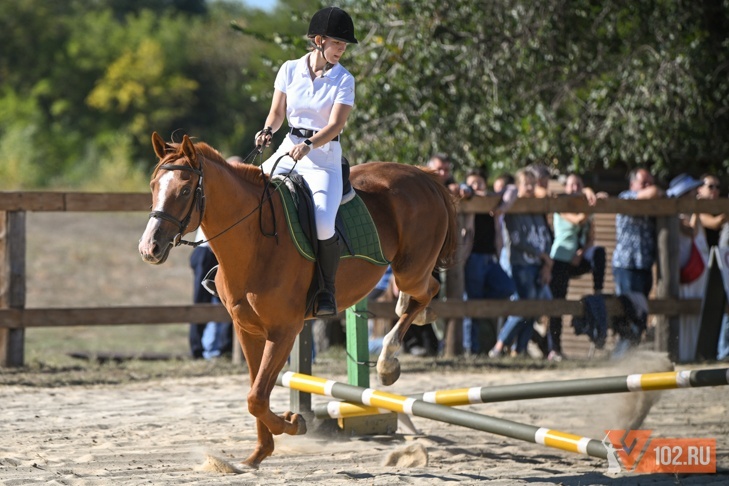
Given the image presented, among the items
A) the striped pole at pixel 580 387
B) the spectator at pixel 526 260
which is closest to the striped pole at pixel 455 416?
the striped pole at pixel 580 387

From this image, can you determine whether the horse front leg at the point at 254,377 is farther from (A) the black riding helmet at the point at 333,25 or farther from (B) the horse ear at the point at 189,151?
(A) the black riding helmet at the point at 333,25

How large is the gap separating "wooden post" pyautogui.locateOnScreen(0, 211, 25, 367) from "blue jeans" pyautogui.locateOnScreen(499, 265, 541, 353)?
16.4 ft

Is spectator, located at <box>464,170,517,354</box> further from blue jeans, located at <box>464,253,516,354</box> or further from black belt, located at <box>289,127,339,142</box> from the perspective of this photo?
black belt, located at <box>289,127,339,142</box>

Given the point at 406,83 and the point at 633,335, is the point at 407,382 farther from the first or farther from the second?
the point at 406,83

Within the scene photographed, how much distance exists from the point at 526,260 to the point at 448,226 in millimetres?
3695

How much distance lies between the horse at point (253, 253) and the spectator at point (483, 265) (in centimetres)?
415

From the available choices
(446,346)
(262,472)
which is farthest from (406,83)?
(262,472)

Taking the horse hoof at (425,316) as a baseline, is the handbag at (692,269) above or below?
above

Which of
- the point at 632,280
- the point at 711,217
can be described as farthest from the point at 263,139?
the point at 711,217

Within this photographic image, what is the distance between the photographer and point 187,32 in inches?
2662

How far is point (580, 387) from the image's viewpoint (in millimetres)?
5676

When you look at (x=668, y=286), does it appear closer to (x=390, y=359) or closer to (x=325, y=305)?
(x=390, y=359)

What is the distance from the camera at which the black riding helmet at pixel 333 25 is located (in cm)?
605

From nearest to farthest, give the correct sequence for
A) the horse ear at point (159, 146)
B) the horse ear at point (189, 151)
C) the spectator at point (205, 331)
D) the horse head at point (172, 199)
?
1. the horse head at point (172, 199)
2. the horse ear at point (189, 151)
3. the horse ear at point (159, 146)
4. the spectator at point (205, 331)
